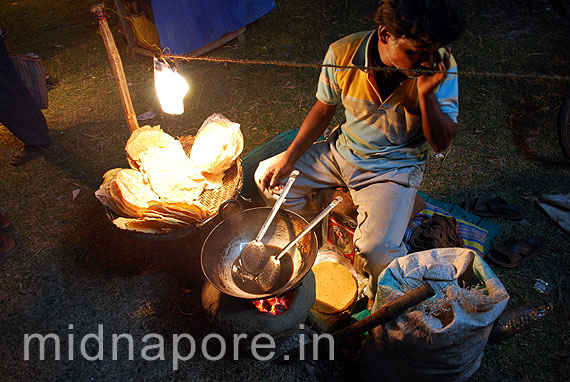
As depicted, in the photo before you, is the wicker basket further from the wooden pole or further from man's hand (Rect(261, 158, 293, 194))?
the wooden pole

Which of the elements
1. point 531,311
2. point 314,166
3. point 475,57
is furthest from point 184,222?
point 475,57

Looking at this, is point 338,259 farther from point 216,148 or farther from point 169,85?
point 169,85

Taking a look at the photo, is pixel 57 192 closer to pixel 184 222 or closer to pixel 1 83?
pixel 1 83

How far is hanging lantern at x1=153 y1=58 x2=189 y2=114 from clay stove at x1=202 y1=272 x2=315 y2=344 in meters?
1.56

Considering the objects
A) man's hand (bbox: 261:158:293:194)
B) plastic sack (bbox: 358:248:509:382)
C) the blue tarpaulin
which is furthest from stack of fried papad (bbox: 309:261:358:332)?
the blue tarpaulin

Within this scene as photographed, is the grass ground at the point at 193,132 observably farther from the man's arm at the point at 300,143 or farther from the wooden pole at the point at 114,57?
the wooden pole at the point at 114,57

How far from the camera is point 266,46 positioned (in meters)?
6.73

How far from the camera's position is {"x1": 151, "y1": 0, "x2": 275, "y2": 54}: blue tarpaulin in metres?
5.54

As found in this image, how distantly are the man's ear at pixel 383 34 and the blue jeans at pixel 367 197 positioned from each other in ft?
3.35

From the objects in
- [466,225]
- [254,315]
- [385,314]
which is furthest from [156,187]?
[466,225]

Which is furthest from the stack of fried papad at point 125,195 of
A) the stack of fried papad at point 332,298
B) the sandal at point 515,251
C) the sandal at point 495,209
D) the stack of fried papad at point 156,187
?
the sandal at point 495,209

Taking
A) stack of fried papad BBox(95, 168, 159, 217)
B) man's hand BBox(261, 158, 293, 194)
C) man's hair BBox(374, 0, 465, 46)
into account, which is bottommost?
man's hand BBox(261, 158, 293, 194)

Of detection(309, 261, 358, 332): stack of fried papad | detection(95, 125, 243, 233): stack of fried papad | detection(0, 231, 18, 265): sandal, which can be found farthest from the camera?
detection(0, 231, 18, 265): sandal

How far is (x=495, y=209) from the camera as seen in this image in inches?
148
